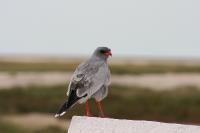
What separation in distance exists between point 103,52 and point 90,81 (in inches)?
12.4

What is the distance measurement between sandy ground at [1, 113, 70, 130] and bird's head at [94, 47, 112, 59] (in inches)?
341

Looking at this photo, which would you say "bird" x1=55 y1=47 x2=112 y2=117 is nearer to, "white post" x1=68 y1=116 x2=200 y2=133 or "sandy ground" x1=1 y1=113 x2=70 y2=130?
"white post" x1=68 y1=116 x2=200 y2=133

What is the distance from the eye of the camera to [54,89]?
21.4 m

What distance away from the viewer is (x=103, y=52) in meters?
6.05

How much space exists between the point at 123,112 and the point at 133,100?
1328 mm

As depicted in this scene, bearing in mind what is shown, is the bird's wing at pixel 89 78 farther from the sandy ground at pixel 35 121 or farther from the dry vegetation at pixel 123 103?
the dry vegetation at pixel 123 103

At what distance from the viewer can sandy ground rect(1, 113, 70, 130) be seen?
49.3 ft

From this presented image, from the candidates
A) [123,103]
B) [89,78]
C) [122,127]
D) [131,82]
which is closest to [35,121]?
[123,103]

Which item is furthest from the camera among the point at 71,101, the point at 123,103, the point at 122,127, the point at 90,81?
the point at 123,103

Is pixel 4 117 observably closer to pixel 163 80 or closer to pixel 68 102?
pixel 163 80

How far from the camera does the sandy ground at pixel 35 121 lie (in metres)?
15.0

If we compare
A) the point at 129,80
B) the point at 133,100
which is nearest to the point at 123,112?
the point at 133,100

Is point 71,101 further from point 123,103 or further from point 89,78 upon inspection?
point 123,103

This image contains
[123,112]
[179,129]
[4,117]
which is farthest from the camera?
[123,112]
